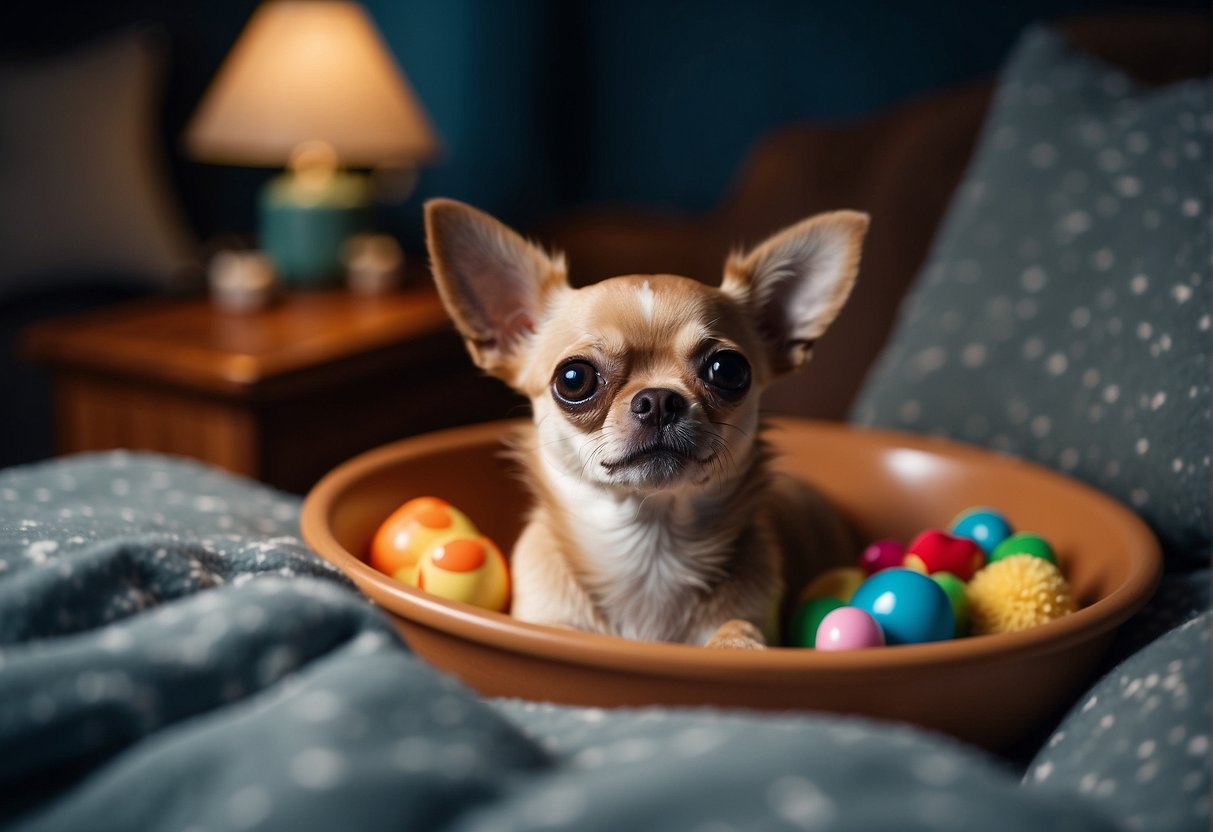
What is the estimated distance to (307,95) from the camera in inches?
87.3

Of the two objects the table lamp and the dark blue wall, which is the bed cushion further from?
the table lamp

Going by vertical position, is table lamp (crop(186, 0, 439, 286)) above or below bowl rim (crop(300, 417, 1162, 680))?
above

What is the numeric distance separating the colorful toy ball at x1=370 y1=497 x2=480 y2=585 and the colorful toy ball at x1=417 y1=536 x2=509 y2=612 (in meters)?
0.02

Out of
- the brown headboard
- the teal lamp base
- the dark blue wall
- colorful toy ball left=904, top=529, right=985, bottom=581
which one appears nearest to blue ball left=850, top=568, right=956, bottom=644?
colorful toy ball left=904, top=529, right=985, bottom=581

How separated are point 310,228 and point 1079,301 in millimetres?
1620

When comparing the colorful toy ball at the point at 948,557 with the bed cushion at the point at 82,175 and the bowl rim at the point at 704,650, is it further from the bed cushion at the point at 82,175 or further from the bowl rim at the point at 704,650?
the bed cushion at the point at 82,175

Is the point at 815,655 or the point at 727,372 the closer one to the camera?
the point at 815,655

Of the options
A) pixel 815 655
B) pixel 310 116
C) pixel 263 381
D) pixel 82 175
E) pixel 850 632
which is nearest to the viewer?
pixel 815 655

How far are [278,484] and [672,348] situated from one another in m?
1.11

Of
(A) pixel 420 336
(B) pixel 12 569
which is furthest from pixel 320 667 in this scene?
(A) pixel 420 336

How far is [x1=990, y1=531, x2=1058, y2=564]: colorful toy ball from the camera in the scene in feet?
3.61

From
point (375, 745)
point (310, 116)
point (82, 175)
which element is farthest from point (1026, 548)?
point (82, 175)

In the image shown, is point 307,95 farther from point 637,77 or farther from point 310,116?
point 637,77

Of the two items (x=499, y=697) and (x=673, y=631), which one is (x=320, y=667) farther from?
(x=673, y=631)
